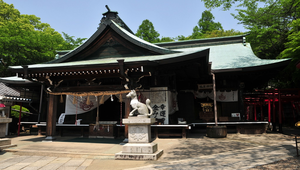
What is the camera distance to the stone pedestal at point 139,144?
6.76m

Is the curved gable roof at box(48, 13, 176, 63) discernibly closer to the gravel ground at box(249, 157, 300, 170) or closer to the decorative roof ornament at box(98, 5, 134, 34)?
the decorative roof ornament at box(98, 5, 134, 34)

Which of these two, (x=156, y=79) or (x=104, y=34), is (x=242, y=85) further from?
(x=104, y=34)

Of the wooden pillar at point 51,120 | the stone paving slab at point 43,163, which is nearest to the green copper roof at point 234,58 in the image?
the stone paving slab at point 43,163

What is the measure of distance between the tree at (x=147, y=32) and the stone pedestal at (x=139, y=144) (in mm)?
39628

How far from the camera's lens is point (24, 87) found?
15.7 m

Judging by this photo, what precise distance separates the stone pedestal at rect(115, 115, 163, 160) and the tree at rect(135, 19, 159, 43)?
130 feet

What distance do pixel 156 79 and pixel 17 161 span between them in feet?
25.8

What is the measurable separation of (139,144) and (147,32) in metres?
41.5

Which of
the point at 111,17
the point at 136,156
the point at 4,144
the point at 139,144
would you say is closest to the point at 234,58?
the point at 111,17

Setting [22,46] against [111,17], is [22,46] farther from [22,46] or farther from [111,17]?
[111,17]

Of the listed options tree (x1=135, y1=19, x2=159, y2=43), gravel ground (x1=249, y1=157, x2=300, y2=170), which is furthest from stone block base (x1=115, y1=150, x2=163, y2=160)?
tree (x1=135, y1=19, x2=159, y2=43)

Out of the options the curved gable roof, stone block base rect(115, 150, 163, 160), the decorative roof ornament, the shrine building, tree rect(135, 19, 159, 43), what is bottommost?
stone block base rect(115, 150, 163, 160)

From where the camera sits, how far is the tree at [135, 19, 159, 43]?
45719mm

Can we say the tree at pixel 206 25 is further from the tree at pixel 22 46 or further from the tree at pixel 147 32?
the tree at pixel 22 46
